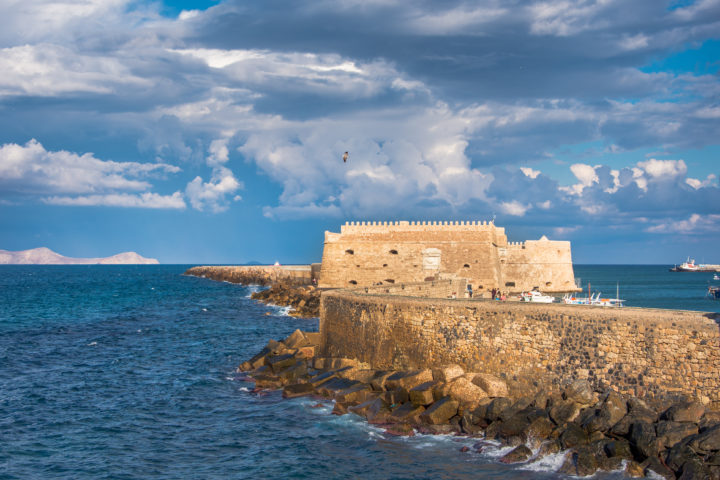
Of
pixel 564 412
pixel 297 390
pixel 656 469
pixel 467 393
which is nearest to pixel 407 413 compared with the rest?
pixel 467 393

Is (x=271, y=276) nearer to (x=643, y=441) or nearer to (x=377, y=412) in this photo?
(x=377, y=412)

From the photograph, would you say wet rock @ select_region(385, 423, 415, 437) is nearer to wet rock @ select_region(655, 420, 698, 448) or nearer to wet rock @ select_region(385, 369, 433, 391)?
wet rock @ select_region(385, 369, 433, 391)

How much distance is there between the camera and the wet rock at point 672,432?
37.4ft

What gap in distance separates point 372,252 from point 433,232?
5375 millimetres

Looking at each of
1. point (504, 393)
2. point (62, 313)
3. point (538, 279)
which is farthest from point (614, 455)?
point (538, 279)

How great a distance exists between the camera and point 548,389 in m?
14.7

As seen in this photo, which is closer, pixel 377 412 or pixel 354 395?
pixel 377 412

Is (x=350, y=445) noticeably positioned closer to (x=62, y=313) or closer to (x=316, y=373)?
(x=316, y=373)

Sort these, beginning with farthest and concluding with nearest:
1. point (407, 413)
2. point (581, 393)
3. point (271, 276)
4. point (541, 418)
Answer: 1. point (271, 276)
2. point (407, 413)
3. point (581, 393)
4. point (541, 418)

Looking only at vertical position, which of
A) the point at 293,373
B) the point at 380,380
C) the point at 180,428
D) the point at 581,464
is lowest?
the point at 180,428

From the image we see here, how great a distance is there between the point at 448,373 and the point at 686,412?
5.77 meters

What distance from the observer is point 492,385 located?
1512 cm

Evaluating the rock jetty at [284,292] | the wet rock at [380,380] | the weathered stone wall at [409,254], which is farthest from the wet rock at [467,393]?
the weathered stone wall at [409,254]

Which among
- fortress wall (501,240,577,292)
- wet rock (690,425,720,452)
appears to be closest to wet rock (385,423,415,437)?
wet rock (690,425,720,452)
